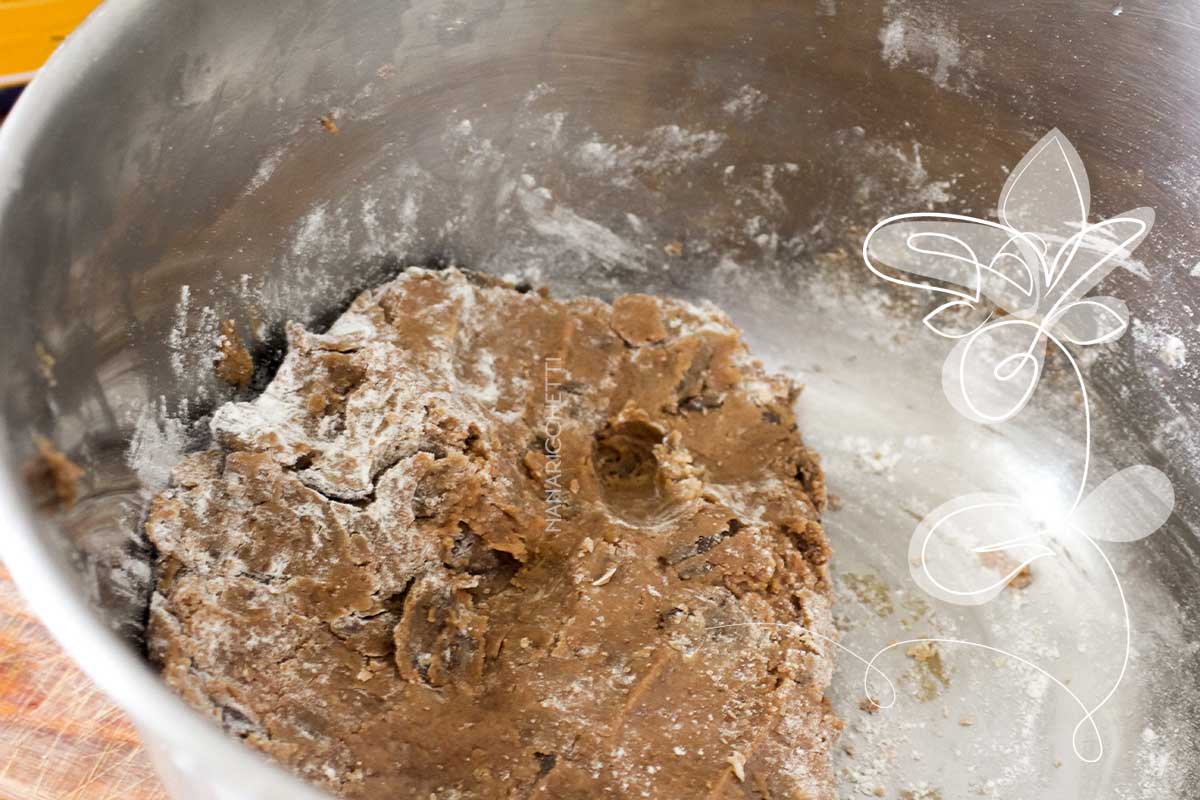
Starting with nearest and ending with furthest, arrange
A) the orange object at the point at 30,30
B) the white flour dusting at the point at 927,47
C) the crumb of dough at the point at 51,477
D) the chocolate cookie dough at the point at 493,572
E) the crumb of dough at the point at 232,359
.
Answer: the crumb of dough at the point at 51,477
the chocolate cookie dough at the point at 493,572
the crumb of dough at the point at 232,359
the white flour dusting at the point at 927,47
the orange object at the point at 30,30

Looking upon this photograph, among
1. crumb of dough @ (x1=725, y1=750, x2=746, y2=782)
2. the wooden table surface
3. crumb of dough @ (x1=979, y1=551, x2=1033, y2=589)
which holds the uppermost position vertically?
the wooden table surface

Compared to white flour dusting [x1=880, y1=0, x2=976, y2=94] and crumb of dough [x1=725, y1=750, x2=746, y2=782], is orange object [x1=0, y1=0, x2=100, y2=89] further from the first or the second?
crumb of dough [x1=725, y1=750, x2=746, y2=782]

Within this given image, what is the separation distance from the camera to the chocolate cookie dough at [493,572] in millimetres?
1485

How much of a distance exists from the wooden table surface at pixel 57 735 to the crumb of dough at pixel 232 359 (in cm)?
56

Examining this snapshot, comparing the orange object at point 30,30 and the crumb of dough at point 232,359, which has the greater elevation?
the orange object at point 30,30

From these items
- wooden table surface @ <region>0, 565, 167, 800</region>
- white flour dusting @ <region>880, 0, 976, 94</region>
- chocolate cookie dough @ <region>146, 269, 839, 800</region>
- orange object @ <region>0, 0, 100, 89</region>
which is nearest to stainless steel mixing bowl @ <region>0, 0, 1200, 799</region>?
white flour dusting @ <region>880, 0, 976, 94</region>

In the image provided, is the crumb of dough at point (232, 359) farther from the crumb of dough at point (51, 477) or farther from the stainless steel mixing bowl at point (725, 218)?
the crumb of dough at point (51, 477)

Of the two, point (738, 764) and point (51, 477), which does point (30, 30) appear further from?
point (738, 764)

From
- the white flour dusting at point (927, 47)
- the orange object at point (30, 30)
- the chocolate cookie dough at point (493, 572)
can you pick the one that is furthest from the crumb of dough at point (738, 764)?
the orange object at point (30, 30)

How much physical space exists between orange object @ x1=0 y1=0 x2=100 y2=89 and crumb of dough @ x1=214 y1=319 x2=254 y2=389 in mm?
1013

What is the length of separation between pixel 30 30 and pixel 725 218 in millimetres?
1728

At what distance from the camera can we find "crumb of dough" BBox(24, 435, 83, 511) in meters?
1.19

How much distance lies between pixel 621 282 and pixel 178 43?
1.13 m

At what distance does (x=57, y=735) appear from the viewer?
1614 mm
